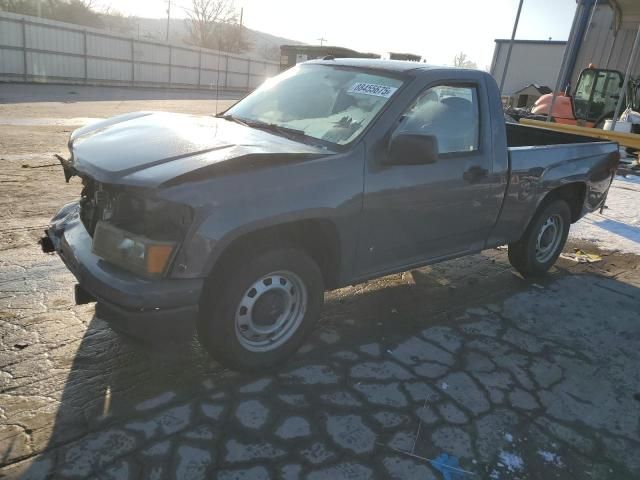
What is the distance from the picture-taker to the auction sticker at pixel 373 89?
3430mm

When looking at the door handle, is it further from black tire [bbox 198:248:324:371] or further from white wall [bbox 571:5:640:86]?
white wall [bbox 571:5:640:86]

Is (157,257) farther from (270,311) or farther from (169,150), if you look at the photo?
(270,311)

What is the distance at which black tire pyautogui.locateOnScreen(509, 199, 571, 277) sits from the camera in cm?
487

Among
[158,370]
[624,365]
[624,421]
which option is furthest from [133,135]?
[624,365]

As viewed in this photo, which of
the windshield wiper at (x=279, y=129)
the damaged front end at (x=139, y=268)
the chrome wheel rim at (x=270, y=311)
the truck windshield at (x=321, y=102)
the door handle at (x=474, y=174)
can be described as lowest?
the chrome wheel rim at (x=270, y=311)

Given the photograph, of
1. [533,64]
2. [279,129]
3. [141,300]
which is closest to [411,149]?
[279,129]

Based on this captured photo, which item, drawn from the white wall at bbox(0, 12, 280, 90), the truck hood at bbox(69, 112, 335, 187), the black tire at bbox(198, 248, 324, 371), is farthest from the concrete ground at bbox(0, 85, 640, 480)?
the white wall at bbox(0, 12, 280, 90)

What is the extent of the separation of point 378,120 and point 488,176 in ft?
3.92

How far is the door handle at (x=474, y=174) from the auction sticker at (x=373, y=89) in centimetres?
85

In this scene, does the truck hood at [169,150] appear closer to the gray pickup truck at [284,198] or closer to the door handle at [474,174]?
the gray pickup truck at [284,198]

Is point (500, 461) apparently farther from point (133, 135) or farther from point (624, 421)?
point (133, 135)

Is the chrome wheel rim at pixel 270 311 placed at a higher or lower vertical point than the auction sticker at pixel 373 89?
lower

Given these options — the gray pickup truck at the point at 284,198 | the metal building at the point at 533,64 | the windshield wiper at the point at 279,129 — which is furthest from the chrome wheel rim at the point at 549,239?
the metal building at the point at 533,64

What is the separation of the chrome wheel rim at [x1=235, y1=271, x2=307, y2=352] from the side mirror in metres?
0.98
